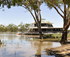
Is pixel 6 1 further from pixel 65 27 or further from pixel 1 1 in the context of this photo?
pixel 65 27

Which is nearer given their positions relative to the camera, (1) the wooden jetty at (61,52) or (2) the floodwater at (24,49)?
(1) the wooden jetty at (61,52)

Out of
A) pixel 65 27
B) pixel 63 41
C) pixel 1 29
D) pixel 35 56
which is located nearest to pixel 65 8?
pixel 65 27

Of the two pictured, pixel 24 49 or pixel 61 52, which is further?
pixel 24 49

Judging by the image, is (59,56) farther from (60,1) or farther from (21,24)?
(21,24)

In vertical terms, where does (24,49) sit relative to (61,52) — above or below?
below

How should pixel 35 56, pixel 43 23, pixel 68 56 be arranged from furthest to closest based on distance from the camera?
pixel 43 23 < pixel 35 56 < pixel 68 56

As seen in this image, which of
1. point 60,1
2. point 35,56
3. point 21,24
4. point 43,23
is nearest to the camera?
point 35,56

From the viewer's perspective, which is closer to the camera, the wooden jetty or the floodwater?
the wooden jetty

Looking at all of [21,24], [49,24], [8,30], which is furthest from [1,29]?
[49,24]

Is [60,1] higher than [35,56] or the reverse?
higher

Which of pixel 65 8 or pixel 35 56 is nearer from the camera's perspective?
→ pixel 35 56

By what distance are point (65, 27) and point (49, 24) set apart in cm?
4522

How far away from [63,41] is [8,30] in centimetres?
10784

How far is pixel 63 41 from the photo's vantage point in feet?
96.1
